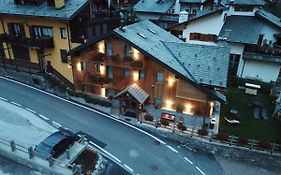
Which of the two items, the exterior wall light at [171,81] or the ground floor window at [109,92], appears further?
the ground floor window at [109,92]

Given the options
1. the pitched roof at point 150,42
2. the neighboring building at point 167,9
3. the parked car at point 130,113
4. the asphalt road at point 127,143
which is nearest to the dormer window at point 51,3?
the pitched roof at point 150,42

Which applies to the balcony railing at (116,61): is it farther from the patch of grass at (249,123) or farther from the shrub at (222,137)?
the patch of grass at (249,123)

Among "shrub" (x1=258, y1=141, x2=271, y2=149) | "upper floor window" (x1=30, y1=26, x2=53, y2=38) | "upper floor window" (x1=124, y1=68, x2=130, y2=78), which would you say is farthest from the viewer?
"upper floor window" (x1=30, y1=26, x2=53, y2=38)

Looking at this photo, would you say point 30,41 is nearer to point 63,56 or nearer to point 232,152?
point 63,56

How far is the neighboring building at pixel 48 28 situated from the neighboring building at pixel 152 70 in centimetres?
420

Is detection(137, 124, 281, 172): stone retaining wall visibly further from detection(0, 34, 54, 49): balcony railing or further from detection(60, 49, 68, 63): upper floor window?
detection(0, 34, 54, 49): balcony railing

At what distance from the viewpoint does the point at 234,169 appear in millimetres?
21766

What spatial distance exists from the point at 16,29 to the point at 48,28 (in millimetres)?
6074

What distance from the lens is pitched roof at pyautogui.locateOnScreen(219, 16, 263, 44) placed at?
35.4m

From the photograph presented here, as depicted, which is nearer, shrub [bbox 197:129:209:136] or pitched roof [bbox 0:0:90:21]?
shrub [bbox 197:129:209:136]

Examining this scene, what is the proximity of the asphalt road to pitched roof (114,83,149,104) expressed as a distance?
3435 mm

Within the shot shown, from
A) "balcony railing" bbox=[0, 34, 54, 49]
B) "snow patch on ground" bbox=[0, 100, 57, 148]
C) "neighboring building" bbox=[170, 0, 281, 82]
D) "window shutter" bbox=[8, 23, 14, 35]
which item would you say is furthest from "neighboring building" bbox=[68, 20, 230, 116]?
"window shutter" bbox=[8, 23, 14, 35]

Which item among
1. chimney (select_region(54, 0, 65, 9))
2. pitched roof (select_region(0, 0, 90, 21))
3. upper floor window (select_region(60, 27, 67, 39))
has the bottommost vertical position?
upper floor window (select_region(60, 27, 67, 39))

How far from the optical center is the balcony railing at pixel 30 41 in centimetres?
3116
